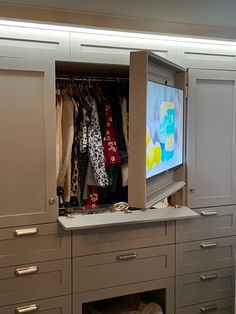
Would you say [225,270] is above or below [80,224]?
below

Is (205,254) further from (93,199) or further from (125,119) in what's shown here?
(125,119)

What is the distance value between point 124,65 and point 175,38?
415mm

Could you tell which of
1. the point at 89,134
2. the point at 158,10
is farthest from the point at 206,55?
the point at 89,134

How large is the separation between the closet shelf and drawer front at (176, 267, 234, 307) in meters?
0.50

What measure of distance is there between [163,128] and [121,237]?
82cm

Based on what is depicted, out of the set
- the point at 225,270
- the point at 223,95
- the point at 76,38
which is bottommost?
the point at 225,270

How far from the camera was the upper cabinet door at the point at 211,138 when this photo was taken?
2836mm

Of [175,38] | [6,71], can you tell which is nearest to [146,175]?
[6,71]

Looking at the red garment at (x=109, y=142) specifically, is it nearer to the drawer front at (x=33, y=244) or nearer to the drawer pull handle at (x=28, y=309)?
the drawer front at (x=33, y=244)

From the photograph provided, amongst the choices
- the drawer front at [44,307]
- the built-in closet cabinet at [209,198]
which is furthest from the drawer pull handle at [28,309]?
the built-in closet cabinet at [209,198]

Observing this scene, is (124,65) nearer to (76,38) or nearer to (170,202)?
(76,38)

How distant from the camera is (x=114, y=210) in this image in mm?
2734

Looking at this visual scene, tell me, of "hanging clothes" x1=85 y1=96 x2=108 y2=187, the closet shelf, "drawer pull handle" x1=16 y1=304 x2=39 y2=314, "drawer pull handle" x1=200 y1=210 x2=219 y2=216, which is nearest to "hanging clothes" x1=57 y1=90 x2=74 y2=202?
"hanging clothes" x1=85 y1=96 x2=108 y2=187

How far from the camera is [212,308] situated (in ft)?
9.77
